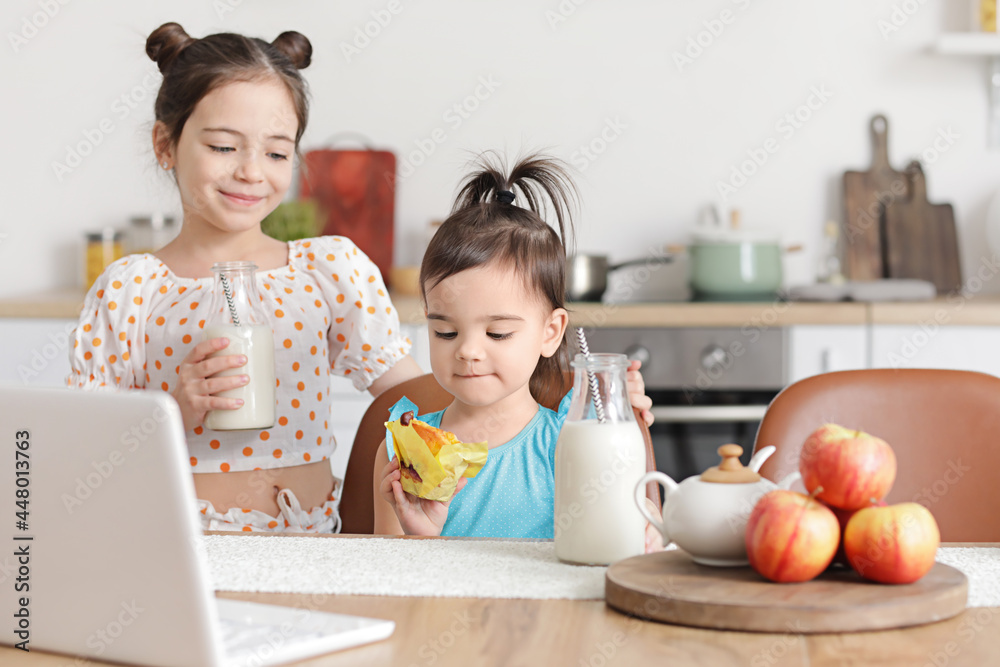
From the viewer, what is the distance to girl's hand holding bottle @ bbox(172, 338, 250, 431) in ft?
4.19

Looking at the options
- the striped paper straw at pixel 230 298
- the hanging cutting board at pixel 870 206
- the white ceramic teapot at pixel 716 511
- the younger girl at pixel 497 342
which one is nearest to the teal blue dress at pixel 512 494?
the younger girl at pixel 497 342

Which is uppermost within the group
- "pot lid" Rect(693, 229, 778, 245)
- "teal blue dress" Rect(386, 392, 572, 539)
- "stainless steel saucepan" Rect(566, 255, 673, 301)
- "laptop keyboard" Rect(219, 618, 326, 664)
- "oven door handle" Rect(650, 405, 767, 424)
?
"pot lid" Rect(693, 229, 778, 245)

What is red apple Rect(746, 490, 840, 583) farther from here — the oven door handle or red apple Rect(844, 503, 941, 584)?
the oven door handle

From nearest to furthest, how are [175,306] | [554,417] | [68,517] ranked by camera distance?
[68,517], [554,417], [175,306]

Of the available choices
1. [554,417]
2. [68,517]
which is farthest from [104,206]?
[68,517]

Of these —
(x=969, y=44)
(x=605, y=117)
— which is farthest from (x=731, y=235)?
(x=969, y=44)

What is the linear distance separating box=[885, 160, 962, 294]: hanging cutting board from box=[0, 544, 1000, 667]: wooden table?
7.57 ft

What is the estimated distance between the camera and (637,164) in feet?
9.98

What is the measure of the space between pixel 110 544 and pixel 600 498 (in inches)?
17.0

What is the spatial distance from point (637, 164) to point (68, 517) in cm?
254

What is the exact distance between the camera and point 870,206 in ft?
9.73

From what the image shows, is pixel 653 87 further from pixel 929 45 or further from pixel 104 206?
pixel 104 206

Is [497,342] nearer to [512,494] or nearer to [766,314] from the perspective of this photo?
[512,494]

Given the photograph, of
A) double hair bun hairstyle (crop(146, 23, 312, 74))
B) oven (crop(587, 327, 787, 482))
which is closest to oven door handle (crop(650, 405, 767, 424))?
oven (crop(587, 327, 787, 482))
